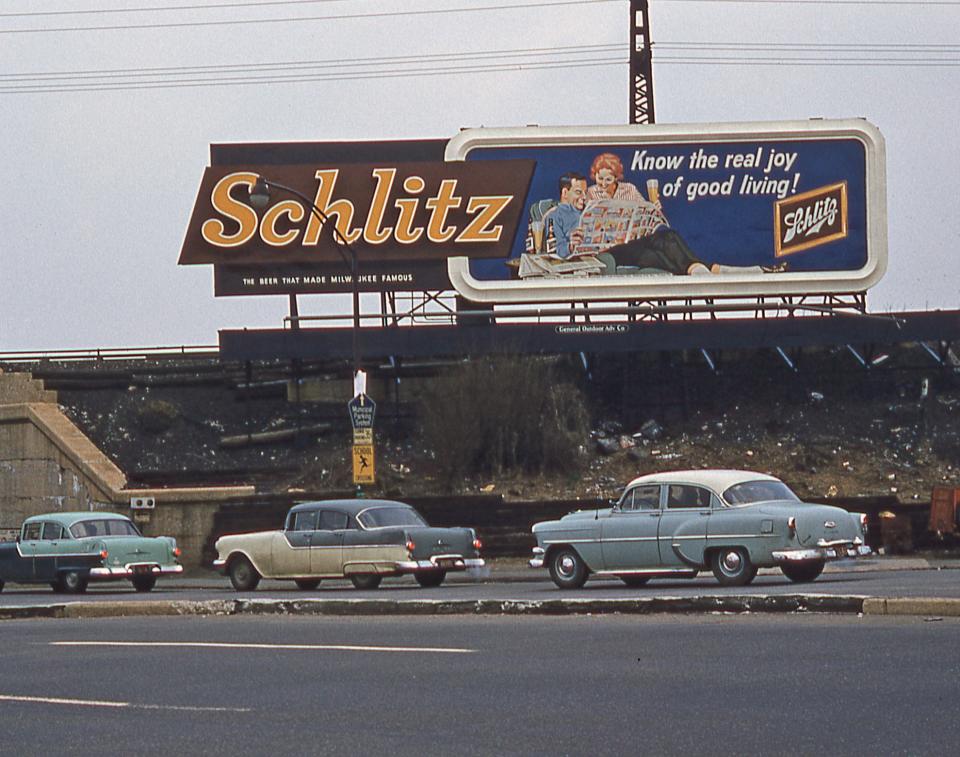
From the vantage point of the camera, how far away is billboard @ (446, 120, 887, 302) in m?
48.5

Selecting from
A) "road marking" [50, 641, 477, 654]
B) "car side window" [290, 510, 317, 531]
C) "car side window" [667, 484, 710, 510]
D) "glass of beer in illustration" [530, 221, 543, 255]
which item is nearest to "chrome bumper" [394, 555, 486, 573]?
"car side window" [290, 510, 317, 531]

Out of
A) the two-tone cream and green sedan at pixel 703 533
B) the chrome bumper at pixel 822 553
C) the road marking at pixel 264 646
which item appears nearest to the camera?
the road marking at pixel 264 646

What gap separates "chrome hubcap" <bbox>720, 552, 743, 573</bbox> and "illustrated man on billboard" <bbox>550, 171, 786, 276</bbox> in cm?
2901

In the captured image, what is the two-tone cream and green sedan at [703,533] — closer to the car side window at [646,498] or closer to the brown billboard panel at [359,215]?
the car side window at [646,498]

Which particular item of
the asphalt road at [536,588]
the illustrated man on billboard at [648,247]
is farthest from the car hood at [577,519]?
the illustrated man on billboard at [648,247]

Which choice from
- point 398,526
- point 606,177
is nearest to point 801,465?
point 606,177

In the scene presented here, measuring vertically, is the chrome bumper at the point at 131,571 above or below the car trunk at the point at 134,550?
below

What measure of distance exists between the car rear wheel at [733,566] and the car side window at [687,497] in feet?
2.27

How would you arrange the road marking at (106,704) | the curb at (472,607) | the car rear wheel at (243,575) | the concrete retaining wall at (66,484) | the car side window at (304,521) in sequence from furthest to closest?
the concrete retaining wall at (66,484), the car rear wheel at (243,575), the car side window at (304,521), the curb at (472,607), the road marking at (106,704)

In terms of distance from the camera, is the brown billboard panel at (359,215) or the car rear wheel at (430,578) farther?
the brown billboard panel at (359,215)

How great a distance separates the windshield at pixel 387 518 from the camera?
2447 centimetres

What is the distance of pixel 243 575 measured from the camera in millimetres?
25562

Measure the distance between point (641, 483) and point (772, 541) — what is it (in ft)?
7.02

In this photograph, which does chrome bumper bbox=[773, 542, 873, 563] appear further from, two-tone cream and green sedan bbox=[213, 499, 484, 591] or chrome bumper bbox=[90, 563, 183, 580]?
chrome bumper bbox=[90, 563, 183, 580]
